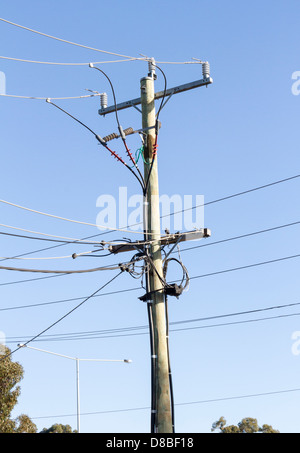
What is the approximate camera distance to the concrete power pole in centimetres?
1498

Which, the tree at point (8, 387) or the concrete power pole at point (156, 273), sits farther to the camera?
the tree at point (8, 387)

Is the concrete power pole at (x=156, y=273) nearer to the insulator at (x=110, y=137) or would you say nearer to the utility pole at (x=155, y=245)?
the utility pole at (x=155, y=245)

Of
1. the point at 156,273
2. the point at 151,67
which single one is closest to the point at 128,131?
the point at 151,67

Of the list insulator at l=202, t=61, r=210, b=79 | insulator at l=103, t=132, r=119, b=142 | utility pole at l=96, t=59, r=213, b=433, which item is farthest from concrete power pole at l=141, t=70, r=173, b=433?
insulator at l=202, t=61, r=210, b=79

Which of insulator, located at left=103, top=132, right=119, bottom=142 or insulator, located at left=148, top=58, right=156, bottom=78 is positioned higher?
insulator, located at left=148, top=58, right=156, bottom=78

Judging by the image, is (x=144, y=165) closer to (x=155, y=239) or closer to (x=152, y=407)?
(x=155, y=239)

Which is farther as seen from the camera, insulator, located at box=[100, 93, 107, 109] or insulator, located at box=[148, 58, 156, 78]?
insulator, located at box=[100, 93, 107, 109]

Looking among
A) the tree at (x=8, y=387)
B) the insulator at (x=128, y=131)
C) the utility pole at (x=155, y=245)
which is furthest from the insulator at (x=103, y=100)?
the tree at (x=8, y=387)

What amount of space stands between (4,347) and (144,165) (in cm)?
3401

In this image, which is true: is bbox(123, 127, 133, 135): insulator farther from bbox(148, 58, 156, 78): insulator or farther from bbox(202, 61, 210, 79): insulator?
bbox(202, 61, 210, 79): insulator

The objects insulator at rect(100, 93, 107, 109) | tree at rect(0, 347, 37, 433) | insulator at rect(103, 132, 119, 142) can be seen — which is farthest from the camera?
tree at rect(0, 347, 37, 433)

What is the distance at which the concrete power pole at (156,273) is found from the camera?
15.0m

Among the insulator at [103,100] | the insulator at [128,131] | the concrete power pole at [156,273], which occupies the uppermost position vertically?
the insulator at [103,100]

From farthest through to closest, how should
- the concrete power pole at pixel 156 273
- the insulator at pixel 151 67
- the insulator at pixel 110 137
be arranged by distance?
the insulator at pixel 151 67 → the insulator at pixel 110 137 → the concrete power pole at pixel 156 273
